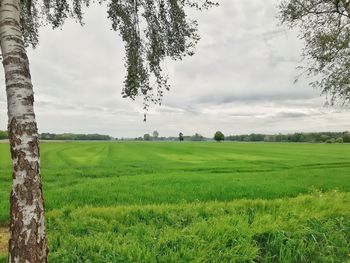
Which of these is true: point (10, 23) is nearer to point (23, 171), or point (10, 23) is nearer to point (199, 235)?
point (23, 171)

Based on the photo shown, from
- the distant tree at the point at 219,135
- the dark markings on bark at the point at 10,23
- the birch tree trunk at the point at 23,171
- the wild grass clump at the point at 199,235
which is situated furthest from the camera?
the distant tree at the point at 219,135

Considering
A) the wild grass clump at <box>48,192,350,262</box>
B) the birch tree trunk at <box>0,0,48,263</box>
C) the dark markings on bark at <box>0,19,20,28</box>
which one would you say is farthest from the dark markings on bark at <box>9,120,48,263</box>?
the wild grass clump at <box>48,192,350,262</box>

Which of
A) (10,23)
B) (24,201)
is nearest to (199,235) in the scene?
(24,201)

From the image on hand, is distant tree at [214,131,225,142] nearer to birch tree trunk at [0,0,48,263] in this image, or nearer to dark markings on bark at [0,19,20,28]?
dark markings on bark at [0,19,20,28]

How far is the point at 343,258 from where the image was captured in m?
7.22

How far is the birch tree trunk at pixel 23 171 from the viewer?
177 inches

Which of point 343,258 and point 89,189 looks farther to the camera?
point 89,189

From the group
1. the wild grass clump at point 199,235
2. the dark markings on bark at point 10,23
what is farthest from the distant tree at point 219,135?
the dark markings on bark at point 10,23

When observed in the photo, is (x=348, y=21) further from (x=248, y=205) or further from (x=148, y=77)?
(x=148, y=77)

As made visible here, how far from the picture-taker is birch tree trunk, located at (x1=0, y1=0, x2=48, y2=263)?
177 inches

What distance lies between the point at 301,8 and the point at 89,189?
13156mm

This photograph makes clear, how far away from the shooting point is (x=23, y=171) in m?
4.51

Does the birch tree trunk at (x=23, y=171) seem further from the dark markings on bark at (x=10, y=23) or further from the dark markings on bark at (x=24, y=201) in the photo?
the dark markings on bark at (x=10, y=23)

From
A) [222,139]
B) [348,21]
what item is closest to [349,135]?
[222,139]
